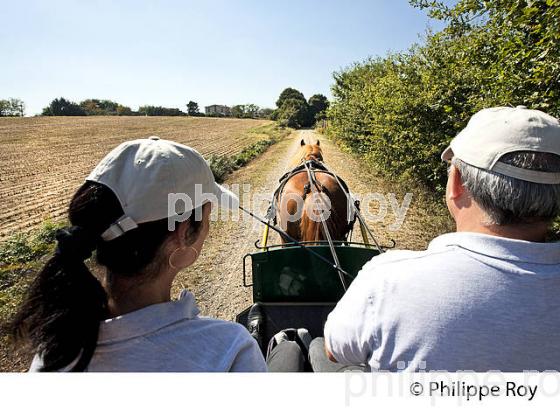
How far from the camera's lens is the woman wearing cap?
2.94 ft

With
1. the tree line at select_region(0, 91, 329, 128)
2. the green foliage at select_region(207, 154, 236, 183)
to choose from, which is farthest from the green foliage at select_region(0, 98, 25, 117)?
the green foliage at select_region(207, 154, 236, 183)

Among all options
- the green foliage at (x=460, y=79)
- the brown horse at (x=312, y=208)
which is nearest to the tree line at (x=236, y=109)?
the green foliage at (x=460, y=79)

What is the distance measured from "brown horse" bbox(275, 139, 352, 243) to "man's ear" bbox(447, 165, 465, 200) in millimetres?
2167

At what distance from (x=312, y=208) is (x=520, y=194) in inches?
101

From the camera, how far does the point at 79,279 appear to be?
37.5 inches

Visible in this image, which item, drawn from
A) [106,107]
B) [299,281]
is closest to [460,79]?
→ [299,281]

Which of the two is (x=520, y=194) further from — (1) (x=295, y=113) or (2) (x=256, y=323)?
(1) (x=295, y=113)

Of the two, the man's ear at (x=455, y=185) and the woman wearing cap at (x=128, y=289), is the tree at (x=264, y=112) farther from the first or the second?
the woman wearing cap at (x=128, y=289)

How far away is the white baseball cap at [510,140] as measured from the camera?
103 cm

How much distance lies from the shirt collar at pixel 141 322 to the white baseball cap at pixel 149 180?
9.7 inches

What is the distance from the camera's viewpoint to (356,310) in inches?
43.1

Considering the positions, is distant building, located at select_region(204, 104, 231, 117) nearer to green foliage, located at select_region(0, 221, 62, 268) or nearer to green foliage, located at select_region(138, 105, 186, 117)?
green foliage, located at select_region(138, 105, 186, 117)
